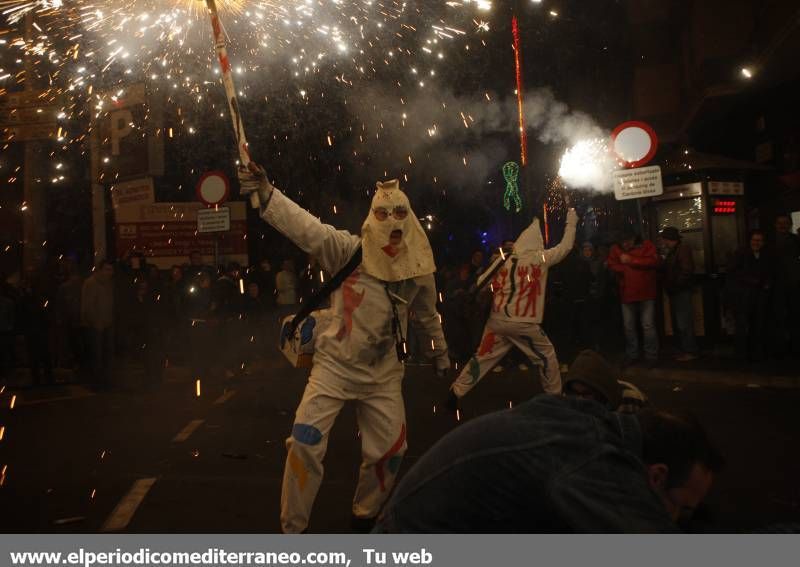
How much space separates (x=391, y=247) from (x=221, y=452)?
312 centimetres

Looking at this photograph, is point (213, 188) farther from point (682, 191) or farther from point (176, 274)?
point (682, 191)

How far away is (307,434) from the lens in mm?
4395

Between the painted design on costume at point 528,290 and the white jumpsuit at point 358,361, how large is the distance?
3.73 m

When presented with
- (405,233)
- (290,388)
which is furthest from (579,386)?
(290,388)

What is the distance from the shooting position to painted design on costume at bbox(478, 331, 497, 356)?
8555mm

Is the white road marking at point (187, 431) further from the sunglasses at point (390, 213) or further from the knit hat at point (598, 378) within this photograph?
the knit hat at point (598, 378)

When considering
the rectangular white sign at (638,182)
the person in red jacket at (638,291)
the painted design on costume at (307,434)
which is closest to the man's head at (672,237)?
the person in red jacket at (638,291)

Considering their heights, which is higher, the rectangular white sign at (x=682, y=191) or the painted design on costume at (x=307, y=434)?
the rectangular white sign at (x=682, y=191)

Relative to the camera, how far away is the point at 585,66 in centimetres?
2608

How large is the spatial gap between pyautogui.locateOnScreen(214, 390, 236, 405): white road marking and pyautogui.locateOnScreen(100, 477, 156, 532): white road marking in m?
4.06

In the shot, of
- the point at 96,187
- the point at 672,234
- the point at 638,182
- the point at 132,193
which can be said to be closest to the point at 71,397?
the point at 96,187

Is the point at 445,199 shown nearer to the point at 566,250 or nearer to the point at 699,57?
the point at 699,57

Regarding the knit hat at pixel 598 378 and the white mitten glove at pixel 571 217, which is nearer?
the knit hat at pixel 598 378

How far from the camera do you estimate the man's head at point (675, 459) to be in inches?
79.0
